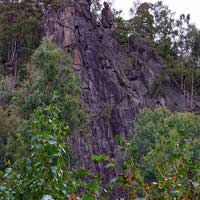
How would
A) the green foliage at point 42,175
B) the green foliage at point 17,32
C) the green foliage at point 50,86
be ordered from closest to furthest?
1. the green foliage at point 42,175
2. the green foliage at point 50,86
3. the green foliage at point 17,32

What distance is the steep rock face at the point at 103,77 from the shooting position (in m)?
29.3

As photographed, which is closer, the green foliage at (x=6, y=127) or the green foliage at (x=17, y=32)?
the green foliage at (x=6, y=127)

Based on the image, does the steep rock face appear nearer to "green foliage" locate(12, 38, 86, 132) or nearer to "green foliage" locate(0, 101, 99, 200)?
"green foliage" locate(12, 38, 86, 132)

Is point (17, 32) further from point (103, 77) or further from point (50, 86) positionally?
point (50, 86)

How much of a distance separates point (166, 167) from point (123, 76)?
107 ft

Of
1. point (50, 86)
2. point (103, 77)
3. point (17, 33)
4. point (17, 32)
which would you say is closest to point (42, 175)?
point (50, 86)

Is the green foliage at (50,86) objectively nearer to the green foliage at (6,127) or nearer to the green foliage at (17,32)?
the green foliage at (6,127)

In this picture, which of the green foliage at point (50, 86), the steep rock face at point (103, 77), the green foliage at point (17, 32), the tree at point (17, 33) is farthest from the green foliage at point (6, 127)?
the green foliage at point (17, 32)

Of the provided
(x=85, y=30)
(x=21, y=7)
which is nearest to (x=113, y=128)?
(x=85, y=30)

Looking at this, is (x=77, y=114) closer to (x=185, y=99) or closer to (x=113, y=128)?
(x=113, y=128)

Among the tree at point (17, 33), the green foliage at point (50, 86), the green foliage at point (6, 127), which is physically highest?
the tree at point (17, 33)

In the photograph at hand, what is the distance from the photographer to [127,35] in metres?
40.0

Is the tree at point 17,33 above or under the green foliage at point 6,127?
above

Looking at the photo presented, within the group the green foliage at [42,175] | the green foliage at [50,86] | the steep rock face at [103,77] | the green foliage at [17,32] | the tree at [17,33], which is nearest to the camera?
the green foliage at [42,175]
